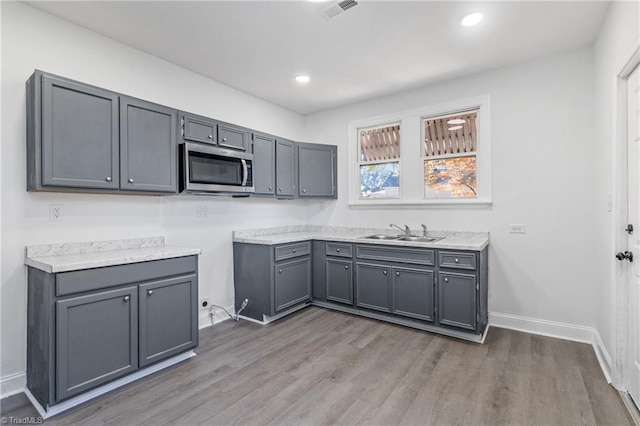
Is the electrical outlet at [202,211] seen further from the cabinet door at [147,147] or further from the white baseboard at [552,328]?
the white baseboard at [552,328]

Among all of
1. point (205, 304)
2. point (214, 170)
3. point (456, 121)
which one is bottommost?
point (205, 304)

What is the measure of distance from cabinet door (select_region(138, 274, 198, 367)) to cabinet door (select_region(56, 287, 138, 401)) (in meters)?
0.07

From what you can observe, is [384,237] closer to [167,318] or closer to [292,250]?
[292,250]

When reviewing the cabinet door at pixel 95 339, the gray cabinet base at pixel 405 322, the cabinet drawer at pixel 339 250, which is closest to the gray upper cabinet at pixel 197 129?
the cabinet door at pixel 95 339

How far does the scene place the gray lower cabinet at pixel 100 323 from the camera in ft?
6.39

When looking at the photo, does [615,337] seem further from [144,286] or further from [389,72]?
[144,286]

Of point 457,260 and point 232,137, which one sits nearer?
point 457,260

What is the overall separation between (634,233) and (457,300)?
4.60 ft

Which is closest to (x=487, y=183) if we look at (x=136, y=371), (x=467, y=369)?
(x=467, y=369)

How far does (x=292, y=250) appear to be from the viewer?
12.3 feet

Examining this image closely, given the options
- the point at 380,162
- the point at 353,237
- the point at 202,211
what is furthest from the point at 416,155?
the point at 202,211

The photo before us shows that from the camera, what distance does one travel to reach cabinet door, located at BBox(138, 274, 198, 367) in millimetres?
2354

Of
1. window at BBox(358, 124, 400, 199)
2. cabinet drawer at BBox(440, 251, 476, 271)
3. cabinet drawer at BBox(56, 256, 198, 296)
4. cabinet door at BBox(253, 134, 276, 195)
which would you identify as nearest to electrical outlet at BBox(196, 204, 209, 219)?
cabinet door at BBox(253, 134, 276, 195)

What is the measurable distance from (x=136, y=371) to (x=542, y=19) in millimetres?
4113
